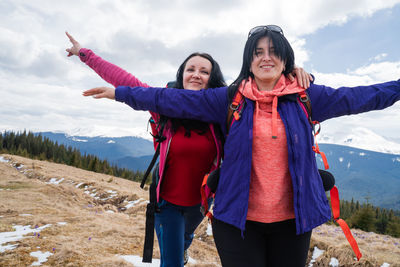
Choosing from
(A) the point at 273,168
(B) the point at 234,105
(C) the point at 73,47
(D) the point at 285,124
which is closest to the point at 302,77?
(D) the point at 285,124

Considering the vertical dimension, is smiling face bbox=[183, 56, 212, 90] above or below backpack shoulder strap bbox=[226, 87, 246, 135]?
above

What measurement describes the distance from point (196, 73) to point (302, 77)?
1.35 metres

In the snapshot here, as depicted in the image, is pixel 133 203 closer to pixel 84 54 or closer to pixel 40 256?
pixel 40 256

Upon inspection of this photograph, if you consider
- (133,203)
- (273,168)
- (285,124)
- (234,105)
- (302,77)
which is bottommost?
(133,203)

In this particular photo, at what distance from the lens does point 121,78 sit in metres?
3.10

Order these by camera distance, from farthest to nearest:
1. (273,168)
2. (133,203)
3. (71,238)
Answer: (133,203) → (71,238) → (273,168)

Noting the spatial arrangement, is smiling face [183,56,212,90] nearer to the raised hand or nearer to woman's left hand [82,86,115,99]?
woman's left hand [82,86,115,99]

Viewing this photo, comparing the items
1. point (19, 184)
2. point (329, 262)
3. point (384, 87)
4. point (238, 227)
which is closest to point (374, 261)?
point (329, 262)

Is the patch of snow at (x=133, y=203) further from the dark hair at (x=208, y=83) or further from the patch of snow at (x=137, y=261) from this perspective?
the dark hair at (x=208, y=83)

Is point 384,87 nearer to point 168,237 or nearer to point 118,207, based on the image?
point 168,237

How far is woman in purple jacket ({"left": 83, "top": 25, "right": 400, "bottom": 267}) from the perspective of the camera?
2.09 m

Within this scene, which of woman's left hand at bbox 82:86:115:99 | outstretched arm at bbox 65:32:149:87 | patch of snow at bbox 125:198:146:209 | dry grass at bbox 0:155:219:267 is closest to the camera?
woman's left hand at bbox 82:86:115:99

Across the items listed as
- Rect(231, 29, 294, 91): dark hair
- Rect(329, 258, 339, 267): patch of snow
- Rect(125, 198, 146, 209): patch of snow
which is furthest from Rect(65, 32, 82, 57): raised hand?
Rect(125, 198, 146, 209): patch of snow

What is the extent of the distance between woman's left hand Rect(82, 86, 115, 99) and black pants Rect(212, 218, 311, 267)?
1769mm
